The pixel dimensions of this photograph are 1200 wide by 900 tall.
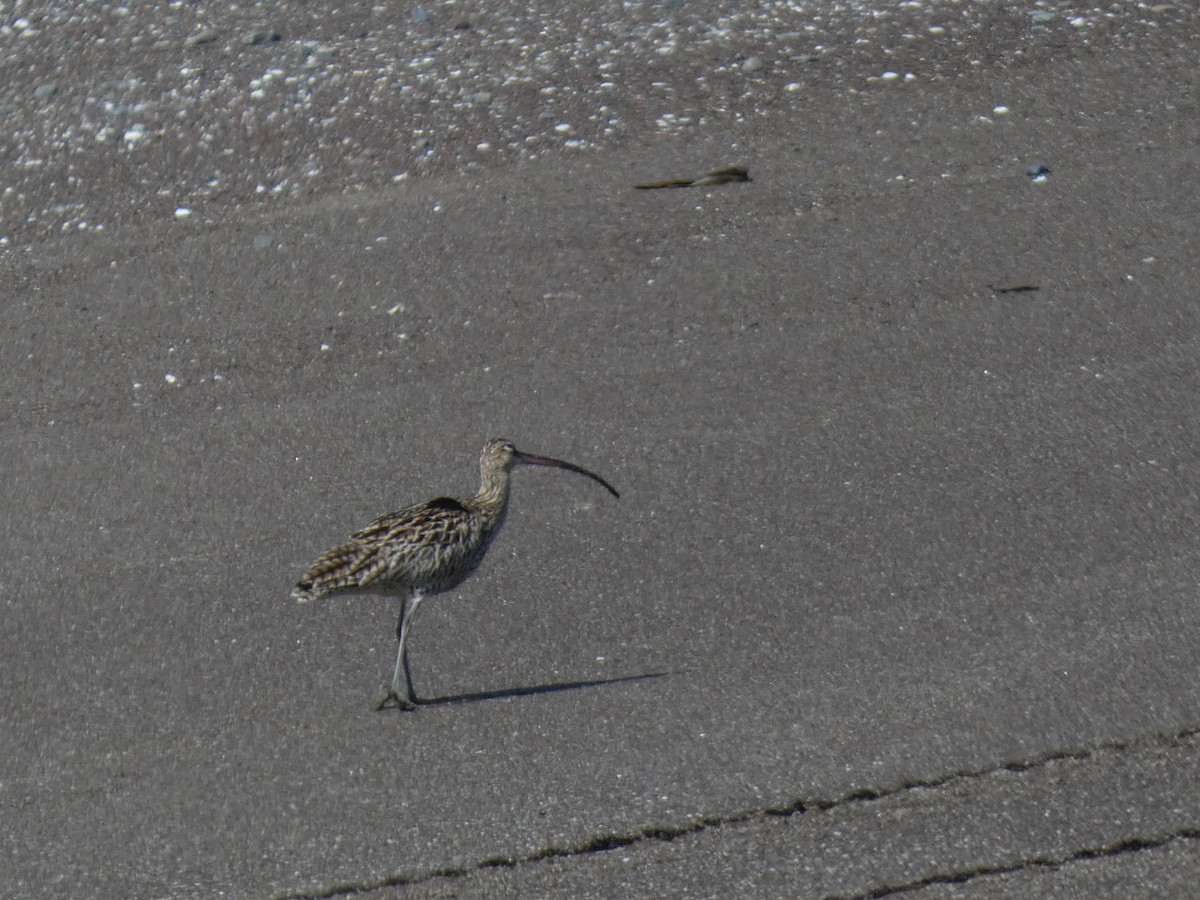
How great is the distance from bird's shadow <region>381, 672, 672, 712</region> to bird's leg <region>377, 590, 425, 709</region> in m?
0.04

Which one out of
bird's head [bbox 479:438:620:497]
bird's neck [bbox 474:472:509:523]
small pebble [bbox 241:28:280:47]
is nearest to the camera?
bird's neck [bbox 474:472:509:523]

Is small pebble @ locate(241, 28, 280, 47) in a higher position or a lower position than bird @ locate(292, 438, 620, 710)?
lower

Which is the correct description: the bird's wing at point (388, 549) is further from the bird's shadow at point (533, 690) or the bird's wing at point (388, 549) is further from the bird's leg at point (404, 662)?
the bird's shadow at point (533, 690)

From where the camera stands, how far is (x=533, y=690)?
536 centimetres

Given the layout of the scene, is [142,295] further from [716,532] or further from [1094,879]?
[1094,879]

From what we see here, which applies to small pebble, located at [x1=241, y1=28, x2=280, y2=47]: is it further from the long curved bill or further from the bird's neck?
the bird's neck

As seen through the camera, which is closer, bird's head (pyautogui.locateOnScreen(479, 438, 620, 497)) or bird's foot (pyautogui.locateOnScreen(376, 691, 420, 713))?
bird's foot (pyautogui.locateOnScreen(376, 691, 420, 713))

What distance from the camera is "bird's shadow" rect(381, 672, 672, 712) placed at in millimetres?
5332

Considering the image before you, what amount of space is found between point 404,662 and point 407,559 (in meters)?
0.33

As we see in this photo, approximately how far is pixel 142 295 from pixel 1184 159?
512cm

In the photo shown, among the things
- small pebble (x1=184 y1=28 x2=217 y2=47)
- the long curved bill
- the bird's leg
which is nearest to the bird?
the bird's leg

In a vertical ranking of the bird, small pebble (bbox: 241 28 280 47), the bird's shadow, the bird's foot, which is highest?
the bird

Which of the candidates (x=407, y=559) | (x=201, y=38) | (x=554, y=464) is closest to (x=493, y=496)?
(x=554, y=464)

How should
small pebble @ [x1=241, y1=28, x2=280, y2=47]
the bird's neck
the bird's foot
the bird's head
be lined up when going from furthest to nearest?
small pebble @ [x1=241, y1=28, x2=280, y2=47] → the bird's head → the bird's neck → the bird's foot
